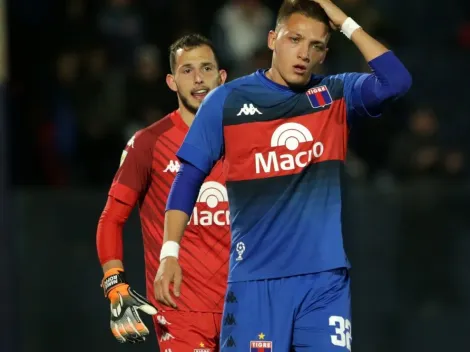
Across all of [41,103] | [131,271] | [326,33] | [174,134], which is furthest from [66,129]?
[326,33]

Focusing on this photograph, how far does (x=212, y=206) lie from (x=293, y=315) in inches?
49.4

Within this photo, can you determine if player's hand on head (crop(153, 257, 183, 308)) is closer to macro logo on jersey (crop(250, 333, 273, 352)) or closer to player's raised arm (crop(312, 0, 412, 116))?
macro logo on jersey (crop(250, 333, 273, 352))

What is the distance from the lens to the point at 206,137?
5867mm

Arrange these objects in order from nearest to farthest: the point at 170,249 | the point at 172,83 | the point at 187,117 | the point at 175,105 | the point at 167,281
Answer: the point at 167,281, the point at 170,249, the point at 187,117, the point at 172,83, the point at 175,105

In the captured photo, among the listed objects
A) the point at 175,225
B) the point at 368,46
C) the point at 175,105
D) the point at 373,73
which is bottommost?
the point at 175,225

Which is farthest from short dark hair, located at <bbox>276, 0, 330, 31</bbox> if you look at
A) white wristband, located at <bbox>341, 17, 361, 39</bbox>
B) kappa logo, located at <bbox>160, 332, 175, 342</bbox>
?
kappa logo, located at <bbox>160, 332, 175, 342</bbox>

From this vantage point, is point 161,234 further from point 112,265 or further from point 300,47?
point 300,47

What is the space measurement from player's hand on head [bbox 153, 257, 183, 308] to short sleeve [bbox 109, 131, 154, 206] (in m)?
1.31

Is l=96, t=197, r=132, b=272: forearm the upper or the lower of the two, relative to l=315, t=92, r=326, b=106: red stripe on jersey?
lower

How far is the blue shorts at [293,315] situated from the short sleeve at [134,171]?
1.24 m

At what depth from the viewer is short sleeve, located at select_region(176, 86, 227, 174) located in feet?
19.1

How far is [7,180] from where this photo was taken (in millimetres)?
10445

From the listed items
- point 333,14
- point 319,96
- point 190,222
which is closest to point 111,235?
point 190,222

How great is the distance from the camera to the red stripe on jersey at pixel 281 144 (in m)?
5.89
